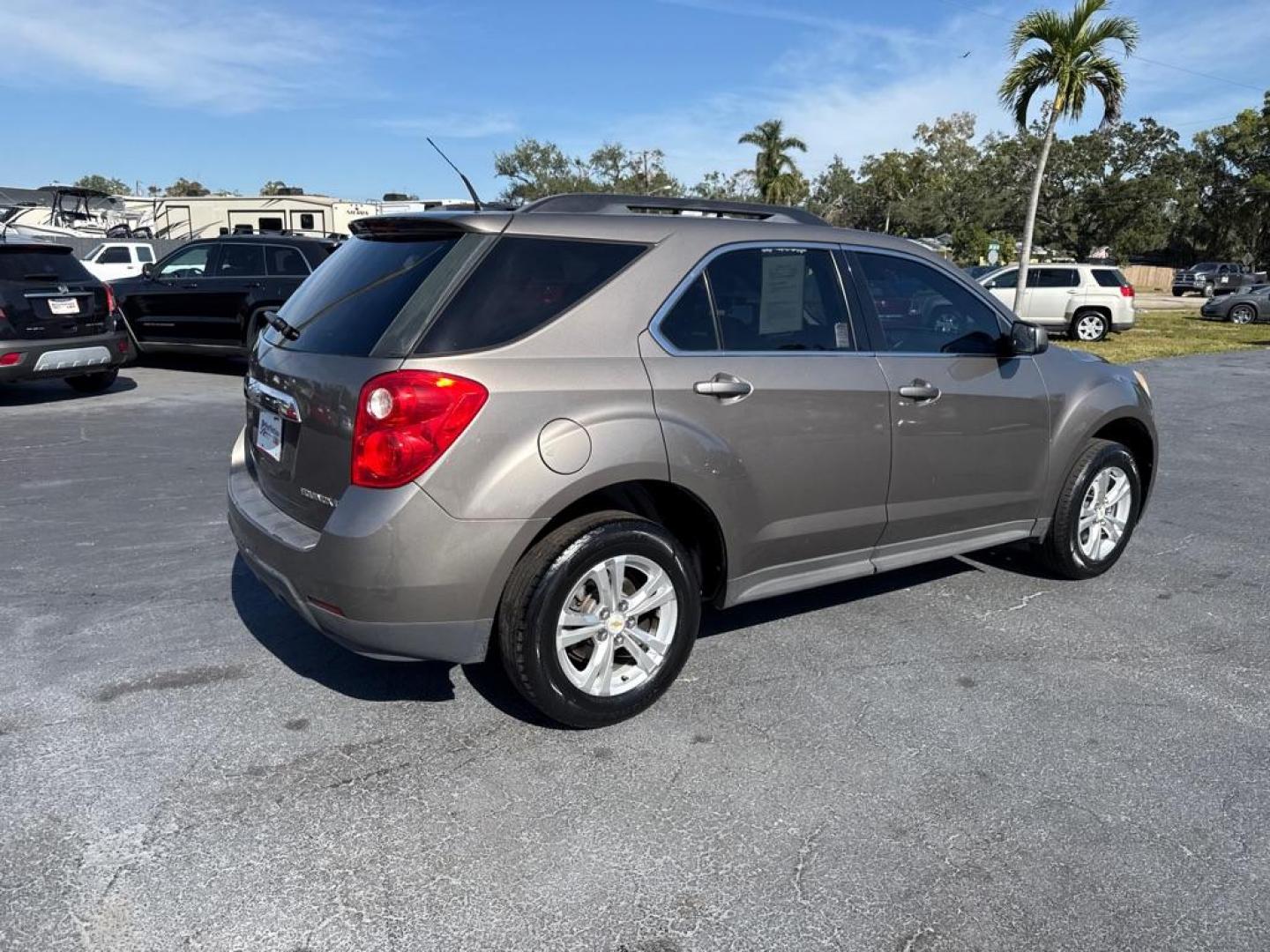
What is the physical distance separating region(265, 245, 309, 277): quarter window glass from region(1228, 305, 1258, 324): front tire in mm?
28321

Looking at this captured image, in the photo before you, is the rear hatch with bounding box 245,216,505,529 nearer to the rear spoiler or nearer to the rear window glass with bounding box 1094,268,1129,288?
the rear spoiler

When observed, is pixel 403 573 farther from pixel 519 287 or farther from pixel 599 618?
pixel 519 287

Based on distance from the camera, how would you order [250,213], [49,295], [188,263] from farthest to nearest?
1. [250,213]
2. [188,263]
3. [49,295]

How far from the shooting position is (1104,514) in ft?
16.5

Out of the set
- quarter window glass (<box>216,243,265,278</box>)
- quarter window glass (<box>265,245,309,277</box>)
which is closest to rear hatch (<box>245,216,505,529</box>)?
quarter window glass (<box>265,245,309,277</box>)

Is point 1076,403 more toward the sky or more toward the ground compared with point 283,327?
more toward the ground

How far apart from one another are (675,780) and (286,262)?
10425mm

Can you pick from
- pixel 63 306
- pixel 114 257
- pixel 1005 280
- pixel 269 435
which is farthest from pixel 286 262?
pixel 1005 280

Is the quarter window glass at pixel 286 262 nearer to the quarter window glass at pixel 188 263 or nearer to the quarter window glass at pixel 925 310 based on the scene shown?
the quarter window glass at pixel 188 263

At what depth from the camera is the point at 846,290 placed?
4.00 meters

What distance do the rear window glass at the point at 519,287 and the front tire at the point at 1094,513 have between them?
8.91 feet

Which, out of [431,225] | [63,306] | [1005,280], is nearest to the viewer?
[431,225]

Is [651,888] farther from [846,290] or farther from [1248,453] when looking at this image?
[1248,453]

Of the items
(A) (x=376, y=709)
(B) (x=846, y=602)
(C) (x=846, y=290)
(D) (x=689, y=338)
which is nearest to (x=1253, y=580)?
(B) (x=846, y=602)
